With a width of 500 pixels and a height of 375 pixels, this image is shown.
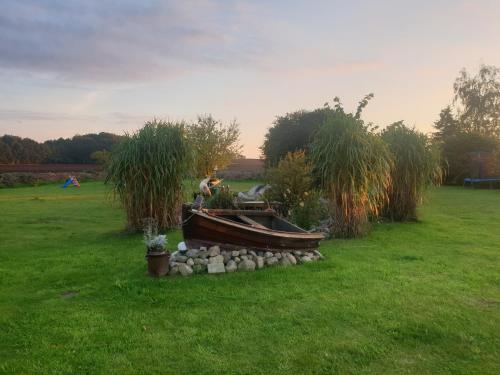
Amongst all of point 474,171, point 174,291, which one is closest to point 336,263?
point 174,291

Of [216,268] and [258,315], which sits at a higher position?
[216,268]

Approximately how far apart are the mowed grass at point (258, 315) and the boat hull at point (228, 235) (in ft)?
2.03

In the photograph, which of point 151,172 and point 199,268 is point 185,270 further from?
point 151,172

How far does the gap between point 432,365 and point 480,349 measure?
0.57 metres

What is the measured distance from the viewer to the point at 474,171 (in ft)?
95.1

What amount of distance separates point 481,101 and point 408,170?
33.9 metres

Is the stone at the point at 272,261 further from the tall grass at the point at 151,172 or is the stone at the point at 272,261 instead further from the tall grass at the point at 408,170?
the tall grass at the point at 408,170

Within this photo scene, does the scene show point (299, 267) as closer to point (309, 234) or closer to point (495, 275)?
point (309, 234)

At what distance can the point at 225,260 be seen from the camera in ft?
21.4

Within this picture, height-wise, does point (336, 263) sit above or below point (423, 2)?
below

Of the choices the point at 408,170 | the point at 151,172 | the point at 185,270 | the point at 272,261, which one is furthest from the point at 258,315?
the point at 408,170

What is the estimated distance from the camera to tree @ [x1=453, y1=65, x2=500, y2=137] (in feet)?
133

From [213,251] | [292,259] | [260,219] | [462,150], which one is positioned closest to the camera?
[213,251]

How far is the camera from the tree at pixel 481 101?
1602 inches
